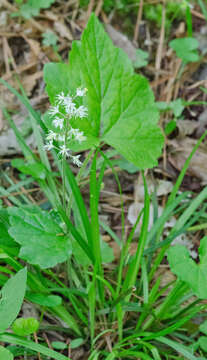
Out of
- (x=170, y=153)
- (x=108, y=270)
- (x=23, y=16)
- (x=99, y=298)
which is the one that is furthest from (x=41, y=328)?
(x=23, y=16)

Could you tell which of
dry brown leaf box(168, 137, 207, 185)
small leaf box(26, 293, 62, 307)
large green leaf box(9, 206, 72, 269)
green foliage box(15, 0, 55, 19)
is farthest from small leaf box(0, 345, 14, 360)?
green foliage box(15, 0, 55, 19)

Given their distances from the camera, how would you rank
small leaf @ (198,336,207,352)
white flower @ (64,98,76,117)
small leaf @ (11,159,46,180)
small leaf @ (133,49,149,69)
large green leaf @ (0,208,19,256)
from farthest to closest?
1. small leaf @ (133,49,149,69)
2. small leaf @ (11,159,46,180)
3. small leaf @ (198,336,207,352)
4. large green leaf @ (0,208,19,256)
5. white flower @ (64,98,76,117)

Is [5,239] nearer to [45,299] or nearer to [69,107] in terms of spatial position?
[45,299]

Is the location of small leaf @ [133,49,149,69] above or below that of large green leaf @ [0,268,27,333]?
above

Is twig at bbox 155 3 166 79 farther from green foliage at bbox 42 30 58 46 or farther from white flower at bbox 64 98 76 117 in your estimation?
white flower at bbox 64 98 76 117

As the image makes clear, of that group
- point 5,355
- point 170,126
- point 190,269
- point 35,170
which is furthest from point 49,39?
point 5,355
